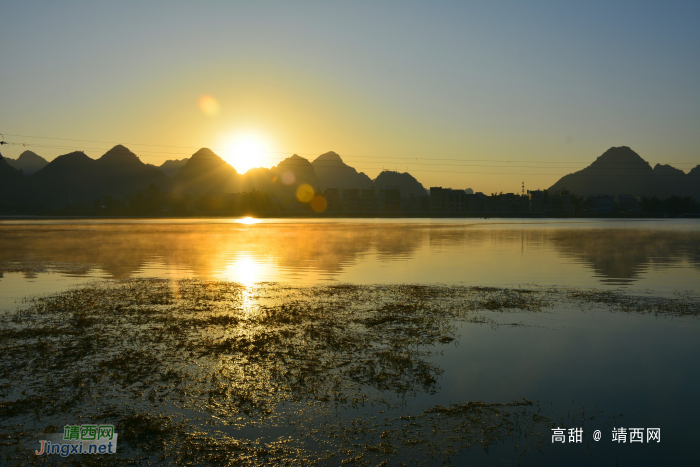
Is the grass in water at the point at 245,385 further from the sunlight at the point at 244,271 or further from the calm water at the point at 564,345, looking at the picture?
the sunlight at the point at 244,271

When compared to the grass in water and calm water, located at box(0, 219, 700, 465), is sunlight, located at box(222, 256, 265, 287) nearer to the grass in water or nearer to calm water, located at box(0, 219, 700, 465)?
calm water, located at box(0, 219, 700, 465)

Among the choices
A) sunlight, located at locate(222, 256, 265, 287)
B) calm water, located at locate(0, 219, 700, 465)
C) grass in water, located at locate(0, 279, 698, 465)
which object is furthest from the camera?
sunlight, located at locate(222, 256, 265, 287)

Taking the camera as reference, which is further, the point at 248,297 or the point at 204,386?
the point at 248,297

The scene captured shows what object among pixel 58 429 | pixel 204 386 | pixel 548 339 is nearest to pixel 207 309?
pixel 204 386

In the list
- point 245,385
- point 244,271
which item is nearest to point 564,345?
point 245,385

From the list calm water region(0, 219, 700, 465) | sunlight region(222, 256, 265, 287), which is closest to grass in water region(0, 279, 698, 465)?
calm water region(0, 219, 700, 465)

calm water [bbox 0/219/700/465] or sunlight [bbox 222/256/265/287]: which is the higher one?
sunlight [bbox 222/256/265/287]

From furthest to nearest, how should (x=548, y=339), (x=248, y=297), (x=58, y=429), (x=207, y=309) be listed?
1. (x=248, y=297)
2. (x=207, y=309)
3. (x=548, y=339)
4. (x=58, y=429)

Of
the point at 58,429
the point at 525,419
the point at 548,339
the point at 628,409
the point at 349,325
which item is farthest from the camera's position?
the point at 349,325

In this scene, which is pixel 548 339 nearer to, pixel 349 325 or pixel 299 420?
pixel 349 325

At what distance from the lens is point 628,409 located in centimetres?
997

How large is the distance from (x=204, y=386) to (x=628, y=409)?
28.6ft

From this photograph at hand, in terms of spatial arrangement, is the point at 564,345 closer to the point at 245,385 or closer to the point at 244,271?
the point at 245,385

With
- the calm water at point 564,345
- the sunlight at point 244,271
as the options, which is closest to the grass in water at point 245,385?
the calm water at point 564,345
